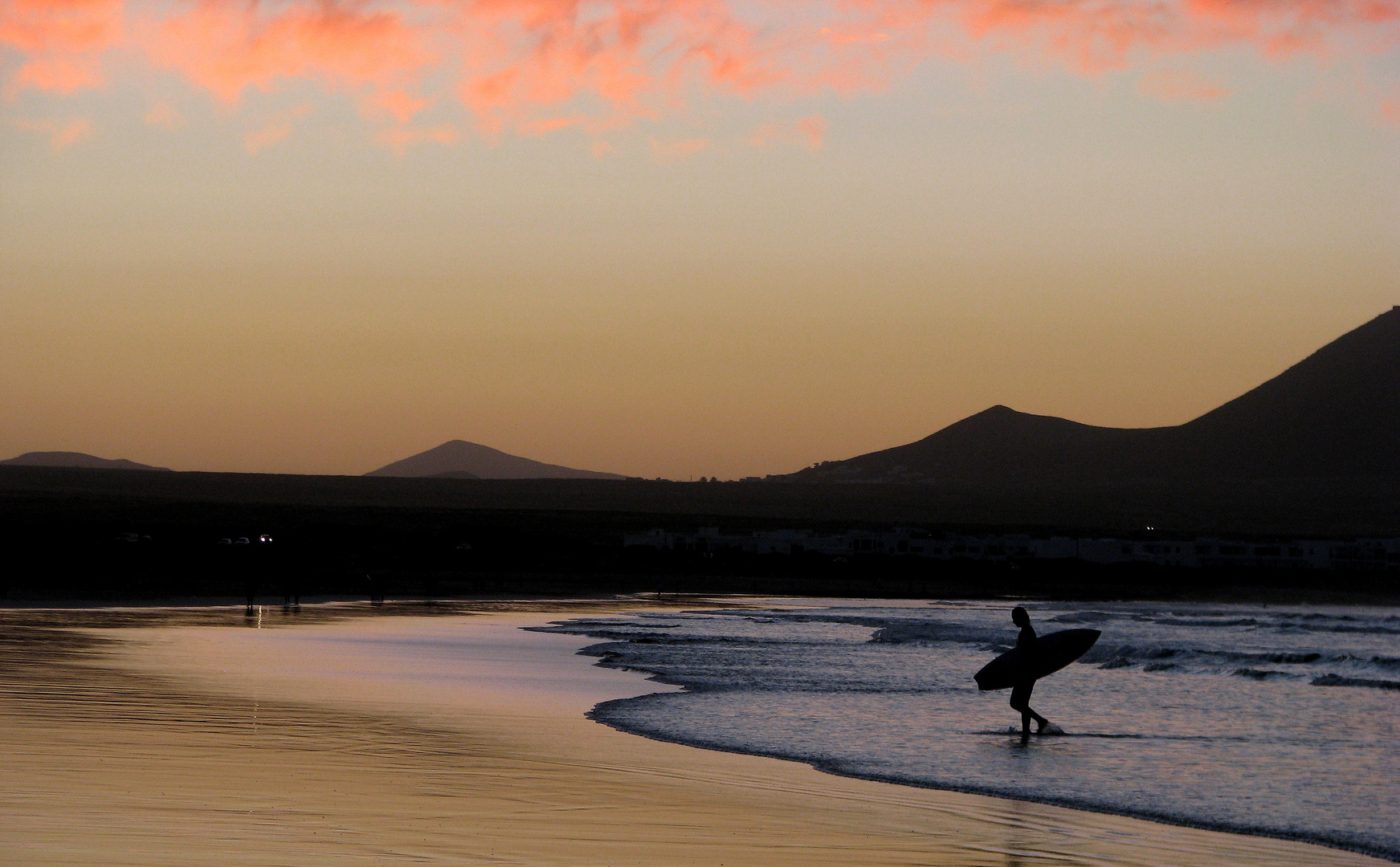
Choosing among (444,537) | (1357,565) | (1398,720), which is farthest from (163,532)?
(1398,720)

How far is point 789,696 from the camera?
1201 inches

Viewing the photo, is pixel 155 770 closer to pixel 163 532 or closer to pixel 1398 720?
pixel 1398 720

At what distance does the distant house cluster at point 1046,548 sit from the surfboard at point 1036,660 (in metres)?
115

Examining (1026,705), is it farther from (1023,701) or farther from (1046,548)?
(1046,548)

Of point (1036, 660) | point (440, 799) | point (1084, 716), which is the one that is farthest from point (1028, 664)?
point (440, 799)

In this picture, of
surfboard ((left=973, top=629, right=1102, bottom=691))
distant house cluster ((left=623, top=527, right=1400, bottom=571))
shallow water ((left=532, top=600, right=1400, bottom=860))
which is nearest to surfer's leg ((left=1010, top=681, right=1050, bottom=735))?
surfboard ((left=973, top=629, right=1102, bottom=691))

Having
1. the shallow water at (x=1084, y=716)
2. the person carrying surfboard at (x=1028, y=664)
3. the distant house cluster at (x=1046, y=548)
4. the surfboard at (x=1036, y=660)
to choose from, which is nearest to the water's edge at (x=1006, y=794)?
the shallow water at (x=1084, y=716)

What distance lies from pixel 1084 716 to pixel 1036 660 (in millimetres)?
3324

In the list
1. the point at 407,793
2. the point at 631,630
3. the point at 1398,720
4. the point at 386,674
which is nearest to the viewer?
the point at 407,793

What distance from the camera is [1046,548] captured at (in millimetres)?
151500

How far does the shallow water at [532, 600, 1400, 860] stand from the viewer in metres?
19.0

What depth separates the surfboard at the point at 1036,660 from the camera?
Result: 24.8 m

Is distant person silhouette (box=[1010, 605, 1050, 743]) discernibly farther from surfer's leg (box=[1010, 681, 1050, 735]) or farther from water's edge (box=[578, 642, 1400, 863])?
water's edge (box=[578, 642, 1400, 863])

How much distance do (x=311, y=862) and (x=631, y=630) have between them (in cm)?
4043
